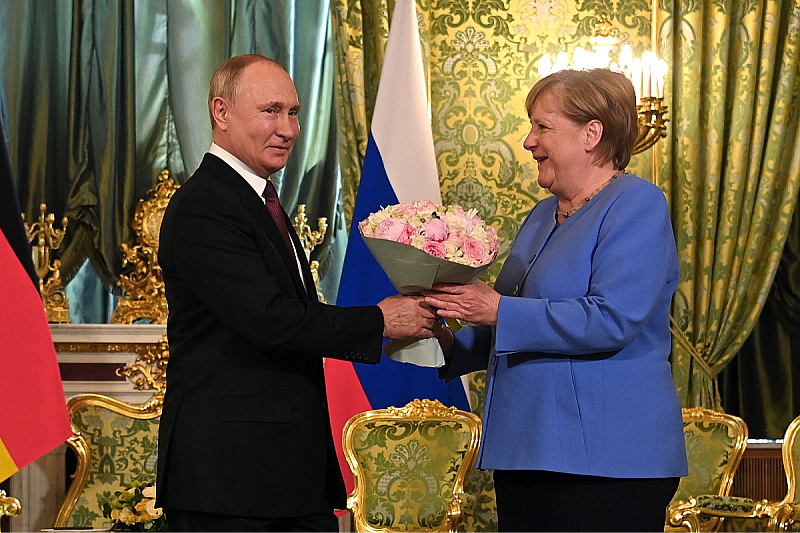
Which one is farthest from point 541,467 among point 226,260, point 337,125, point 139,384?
point 337,125

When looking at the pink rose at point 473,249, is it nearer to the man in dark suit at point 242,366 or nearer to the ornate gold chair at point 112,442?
the man in dark suit at point 242,366

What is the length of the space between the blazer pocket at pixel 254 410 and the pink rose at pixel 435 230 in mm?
532

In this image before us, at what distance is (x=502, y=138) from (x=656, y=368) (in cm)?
307

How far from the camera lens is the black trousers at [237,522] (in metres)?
2.11

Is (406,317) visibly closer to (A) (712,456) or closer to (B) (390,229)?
(B) (390,229)

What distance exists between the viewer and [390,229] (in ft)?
7.62

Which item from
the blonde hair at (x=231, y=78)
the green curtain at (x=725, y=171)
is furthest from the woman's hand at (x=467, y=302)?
the green curtain at (x=725, y=171)

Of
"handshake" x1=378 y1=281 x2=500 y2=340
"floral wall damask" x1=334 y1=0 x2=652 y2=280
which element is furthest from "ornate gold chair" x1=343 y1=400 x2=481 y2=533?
"handshake" x1=378 y1=281 x2=500 y2=340

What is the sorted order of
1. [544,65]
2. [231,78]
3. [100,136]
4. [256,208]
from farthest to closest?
[100,136] < [544,65] < [231,78] < [256,208]

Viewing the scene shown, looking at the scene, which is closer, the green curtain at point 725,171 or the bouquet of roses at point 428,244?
the bouquet of roses at point 428,244

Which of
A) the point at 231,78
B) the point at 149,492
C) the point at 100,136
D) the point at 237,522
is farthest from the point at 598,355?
the point at 100,136

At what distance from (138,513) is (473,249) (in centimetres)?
160

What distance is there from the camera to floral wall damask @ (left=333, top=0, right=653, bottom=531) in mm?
5070

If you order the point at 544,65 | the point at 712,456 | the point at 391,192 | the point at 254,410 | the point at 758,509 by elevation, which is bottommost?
the point at 758,509
